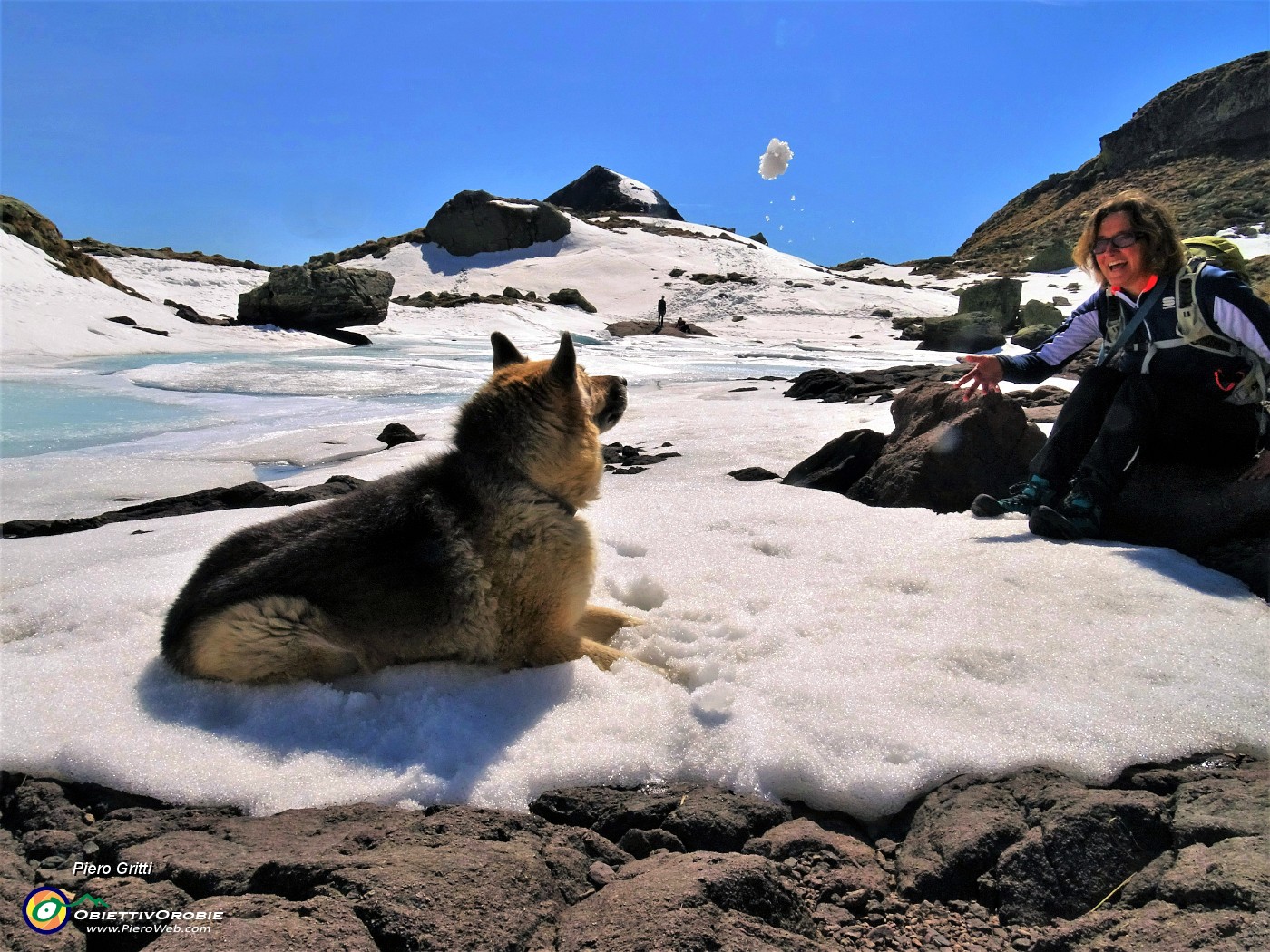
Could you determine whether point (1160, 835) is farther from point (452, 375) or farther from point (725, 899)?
point (452, 375)

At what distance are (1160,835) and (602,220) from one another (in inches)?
2676

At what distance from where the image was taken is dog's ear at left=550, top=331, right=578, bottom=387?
3430 millimetres

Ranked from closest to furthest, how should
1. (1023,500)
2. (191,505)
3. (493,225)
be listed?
(1023,500), (191,505), (493,225)

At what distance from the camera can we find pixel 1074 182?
8662 centimetres

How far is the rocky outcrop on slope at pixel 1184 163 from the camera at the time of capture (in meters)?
55.4

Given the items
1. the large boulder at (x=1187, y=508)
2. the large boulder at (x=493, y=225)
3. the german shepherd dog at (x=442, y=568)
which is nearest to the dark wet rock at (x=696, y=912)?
the german shepherd dog at (x=442, y=568)

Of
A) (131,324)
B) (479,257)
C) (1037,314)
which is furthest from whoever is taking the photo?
(479,257)

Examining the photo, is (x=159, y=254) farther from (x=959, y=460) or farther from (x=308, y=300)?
(x=959, y=460)

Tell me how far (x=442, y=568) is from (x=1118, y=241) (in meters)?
4.27

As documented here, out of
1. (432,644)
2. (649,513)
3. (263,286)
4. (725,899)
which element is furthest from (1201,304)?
(263,286)

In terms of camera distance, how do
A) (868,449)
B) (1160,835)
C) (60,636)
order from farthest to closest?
(868,449)
(60,636)
(1160,835)

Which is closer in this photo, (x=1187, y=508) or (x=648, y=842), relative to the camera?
(x=648, y=842)

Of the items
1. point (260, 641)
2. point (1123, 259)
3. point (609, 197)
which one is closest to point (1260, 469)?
point (1123, 259)

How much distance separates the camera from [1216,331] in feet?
12.8
